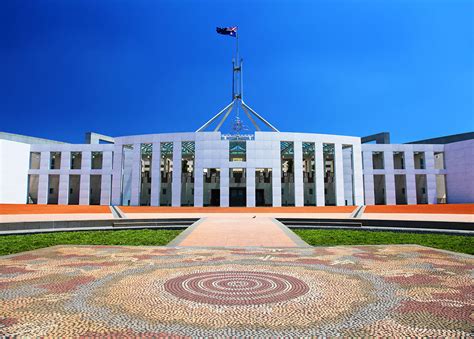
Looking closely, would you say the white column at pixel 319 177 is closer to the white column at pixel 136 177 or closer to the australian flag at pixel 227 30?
the australian flag at pixel 227 30

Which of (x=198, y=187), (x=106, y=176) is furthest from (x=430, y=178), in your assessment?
(x=106, y=176)

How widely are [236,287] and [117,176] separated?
156 feet

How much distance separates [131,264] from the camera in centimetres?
848

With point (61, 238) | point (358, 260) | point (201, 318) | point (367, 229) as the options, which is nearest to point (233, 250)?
point (358, 260)

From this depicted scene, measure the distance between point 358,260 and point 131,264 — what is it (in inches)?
258

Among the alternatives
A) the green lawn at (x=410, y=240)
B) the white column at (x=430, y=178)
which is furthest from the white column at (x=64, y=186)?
the white column at (x=430, y=178)

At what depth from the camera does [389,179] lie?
52.5 meters

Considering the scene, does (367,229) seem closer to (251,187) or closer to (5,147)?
(251,187)

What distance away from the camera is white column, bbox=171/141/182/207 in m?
46.3

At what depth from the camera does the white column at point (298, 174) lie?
4628cm

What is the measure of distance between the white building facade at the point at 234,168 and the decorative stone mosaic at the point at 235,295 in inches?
1433

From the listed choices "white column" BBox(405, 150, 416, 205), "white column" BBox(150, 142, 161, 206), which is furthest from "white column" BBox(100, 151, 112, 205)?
"white column" BBox(405, 150, 416, 205)

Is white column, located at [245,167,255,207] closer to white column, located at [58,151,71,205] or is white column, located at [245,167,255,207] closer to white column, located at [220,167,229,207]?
white column, located at [220,167,229,207]

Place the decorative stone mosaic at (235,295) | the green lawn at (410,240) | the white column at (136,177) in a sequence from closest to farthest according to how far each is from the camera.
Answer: the decorative stone mosaic at (235,295), the green lawn at (410,240), the white column at (136,177)
